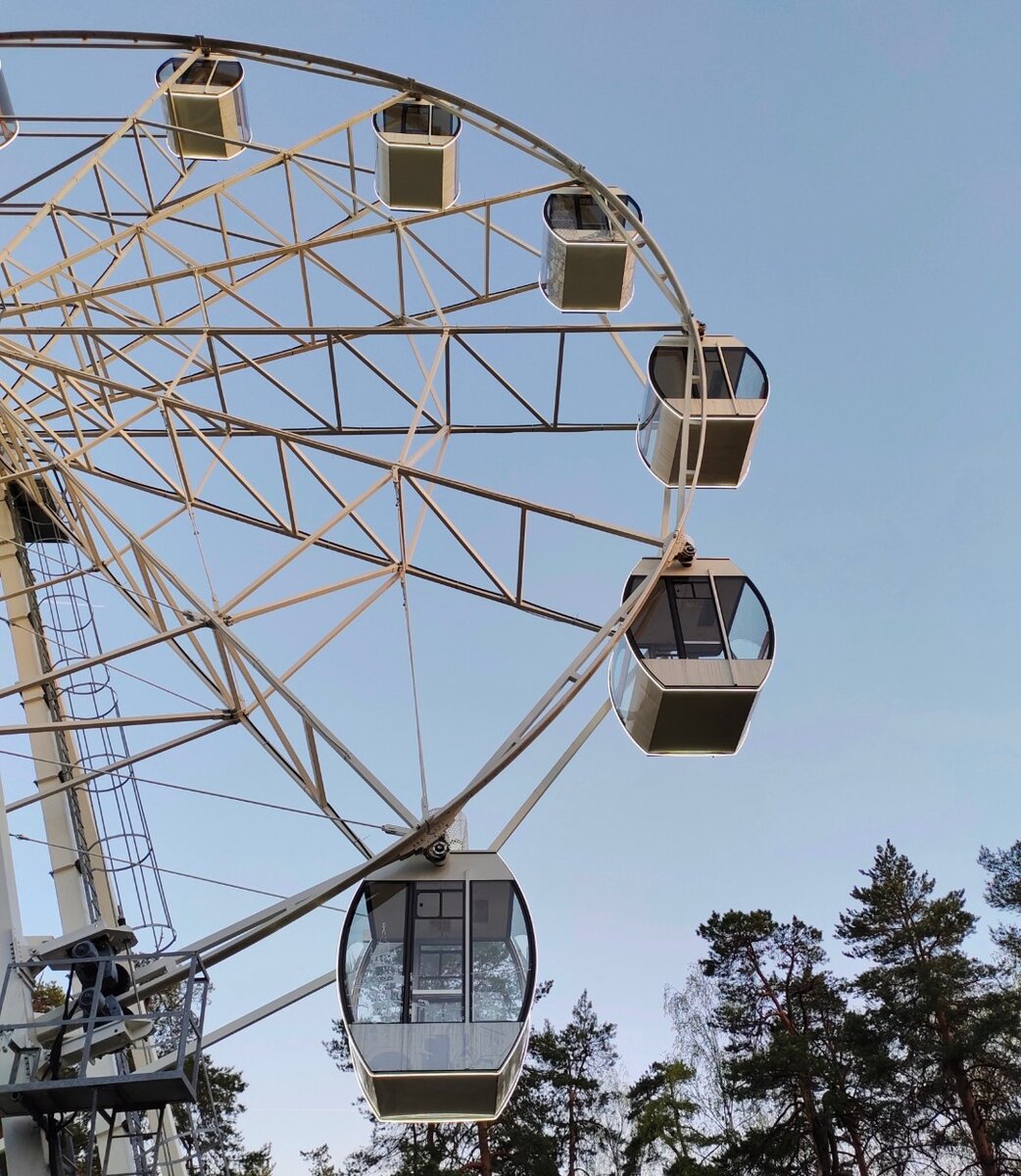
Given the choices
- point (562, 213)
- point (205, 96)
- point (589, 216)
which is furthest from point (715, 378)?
point (205, 96)

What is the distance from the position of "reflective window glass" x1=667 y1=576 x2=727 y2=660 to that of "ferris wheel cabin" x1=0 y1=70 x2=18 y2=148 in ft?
36.3

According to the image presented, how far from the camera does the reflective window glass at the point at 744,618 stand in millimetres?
12602

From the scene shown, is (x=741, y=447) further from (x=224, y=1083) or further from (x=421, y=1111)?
(x=224, y=1083)

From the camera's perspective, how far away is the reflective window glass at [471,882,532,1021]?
1061 centimetres

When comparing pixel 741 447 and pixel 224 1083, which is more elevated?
pixel 741 447

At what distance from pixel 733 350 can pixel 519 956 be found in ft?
27.0

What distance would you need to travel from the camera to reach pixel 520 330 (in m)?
14.9

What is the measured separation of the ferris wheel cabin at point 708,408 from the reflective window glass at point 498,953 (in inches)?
226

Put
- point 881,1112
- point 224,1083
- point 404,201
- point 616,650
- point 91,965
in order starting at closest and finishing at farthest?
1. point 91,965
2. point 616,650
3. point 404,201
4. point 881,1112
5. point 224,1083

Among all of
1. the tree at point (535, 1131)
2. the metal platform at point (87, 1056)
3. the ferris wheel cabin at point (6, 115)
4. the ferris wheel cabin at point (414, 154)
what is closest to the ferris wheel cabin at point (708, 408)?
the ferris wheel cabin at point (414, 154)

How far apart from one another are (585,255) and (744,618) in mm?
5727

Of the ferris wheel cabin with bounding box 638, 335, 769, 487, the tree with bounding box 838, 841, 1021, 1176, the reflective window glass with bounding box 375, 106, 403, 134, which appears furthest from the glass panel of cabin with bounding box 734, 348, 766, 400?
the tree with bounding box 838, 841, 1021, 1176

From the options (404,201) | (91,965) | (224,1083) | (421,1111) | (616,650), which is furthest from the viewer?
(224,1083)

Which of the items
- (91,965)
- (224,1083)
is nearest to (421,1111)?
(91,965)
